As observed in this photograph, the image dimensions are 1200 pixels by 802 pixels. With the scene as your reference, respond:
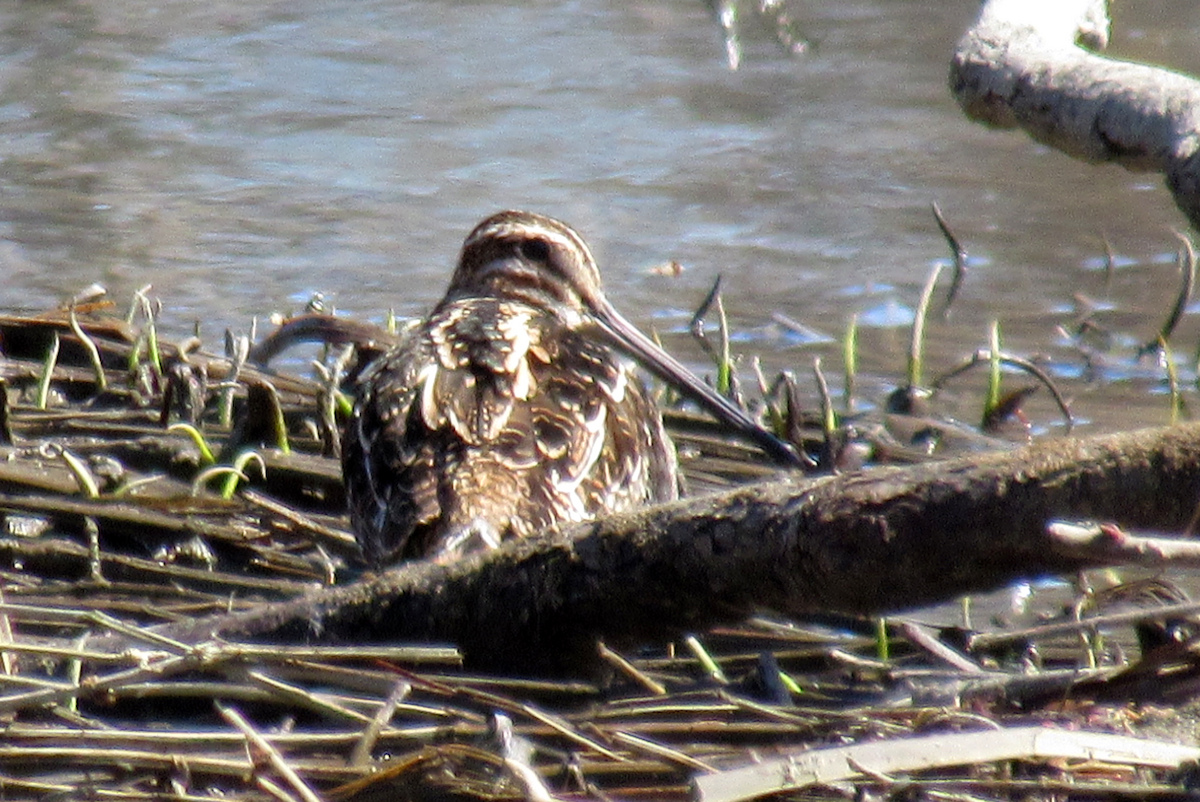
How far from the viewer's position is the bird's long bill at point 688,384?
5.13 meters

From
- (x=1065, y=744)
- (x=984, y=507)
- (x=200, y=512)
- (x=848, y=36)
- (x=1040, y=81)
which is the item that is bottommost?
(x=848, y=36)

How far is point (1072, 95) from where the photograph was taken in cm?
381

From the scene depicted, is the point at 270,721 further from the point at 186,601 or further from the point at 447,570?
the point at 186,601

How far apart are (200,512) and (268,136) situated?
677cm

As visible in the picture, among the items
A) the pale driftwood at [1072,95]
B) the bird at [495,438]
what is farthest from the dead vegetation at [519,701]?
the pale driftwood at [1072,95]

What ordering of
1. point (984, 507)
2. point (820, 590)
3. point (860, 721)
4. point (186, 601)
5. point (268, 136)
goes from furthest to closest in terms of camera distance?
1. point (268, 136)
2. point (186, 601)
3. point (860, 721)
4. point (820, 590)
5. point (984, 507)

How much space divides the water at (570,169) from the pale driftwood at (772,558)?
13.1 ft

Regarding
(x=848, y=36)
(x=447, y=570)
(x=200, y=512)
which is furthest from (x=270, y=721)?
(x=848, y=36)

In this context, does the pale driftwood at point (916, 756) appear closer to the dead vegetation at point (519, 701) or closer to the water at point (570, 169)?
the dead vegetation at point (519, 701)

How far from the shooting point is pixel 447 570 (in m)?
3.58

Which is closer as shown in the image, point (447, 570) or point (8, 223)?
point (447, 570)

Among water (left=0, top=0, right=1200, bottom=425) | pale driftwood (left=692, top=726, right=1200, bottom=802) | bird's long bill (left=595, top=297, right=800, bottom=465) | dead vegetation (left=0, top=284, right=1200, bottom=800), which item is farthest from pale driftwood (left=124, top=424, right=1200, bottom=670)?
water (left=0, top=0, right=1200, bottom=425)

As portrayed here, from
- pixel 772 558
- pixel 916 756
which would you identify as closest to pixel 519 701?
pixel 772 558

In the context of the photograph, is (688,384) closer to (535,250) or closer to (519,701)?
(535,250)
